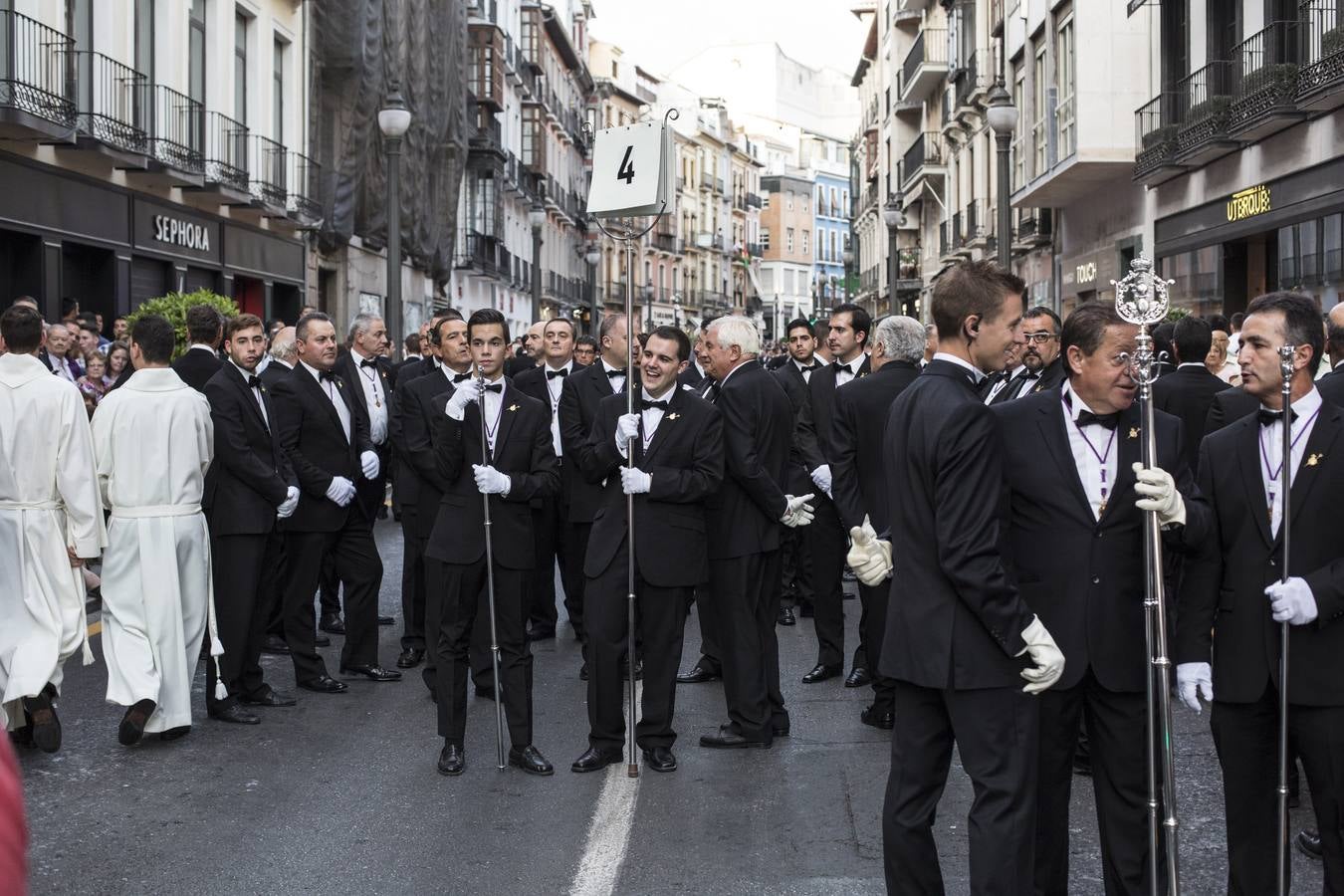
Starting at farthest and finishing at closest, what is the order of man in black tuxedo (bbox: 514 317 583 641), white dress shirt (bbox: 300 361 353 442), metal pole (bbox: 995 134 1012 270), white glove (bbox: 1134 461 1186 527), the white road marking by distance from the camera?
metal pole (bbox: 995 134 1012 270) < man in black tuxedo (bbox: 514 317 583 641) < white dress shirt (bbox: 300 361 353 442) < the white road marking < white glove (bbox: 1134 461 1186 527)

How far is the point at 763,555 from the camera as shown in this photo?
26.3ft

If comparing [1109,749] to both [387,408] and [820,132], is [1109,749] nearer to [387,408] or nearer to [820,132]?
Answer: [387,408]

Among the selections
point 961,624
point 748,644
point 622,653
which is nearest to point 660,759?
point 622,653

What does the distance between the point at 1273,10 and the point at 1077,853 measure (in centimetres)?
1536

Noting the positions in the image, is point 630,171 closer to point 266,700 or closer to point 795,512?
point 795,512

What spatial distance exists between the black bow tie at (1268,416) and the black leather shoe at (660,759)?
10.8 feet

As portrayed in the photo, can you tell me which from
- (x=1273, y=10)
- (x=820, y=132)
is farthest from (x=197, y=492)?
(x=820, y=132)

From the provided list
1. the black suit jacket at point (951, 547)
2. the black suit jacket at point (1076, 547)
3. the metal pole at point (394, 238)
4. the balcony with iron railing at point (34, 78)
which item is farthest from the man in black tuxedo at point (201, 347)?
the metal pole at point (394, 238)

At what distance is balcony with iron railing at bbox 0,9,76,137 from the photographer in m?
16.1

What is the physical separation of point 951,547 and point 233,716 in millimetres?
4955

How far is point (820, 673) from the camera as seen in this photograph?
9.38 meters

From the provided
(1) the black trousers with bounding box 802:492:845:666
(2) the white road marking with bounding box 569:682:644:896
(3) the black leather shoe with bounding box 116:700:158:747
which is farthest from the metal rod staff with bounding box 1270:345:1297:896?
(3) the black leather shoe with bounding box 116:700:158:747

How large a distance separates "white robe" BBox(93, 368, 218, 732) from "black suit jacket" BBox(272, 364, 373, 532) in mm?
1207

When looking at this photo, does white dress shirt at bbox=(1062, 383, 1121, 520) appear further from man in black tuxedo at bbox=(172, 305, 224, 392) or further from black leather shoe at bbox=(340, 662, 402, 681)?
black leather shoe at bbox=(340, 662, 402, 681)
